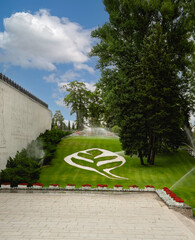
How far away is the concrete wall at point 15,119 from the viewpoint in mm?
19312

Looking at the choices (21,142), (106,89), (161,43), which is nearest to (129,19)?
(161,43)

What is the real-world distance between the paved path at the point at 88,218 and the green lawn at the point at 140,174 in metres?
4.55

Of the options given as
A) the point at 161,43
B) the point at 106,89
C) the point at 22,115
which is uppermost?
the point at 161,43

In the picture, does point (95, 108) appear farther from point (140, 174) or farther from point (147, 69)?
point (140, 174)

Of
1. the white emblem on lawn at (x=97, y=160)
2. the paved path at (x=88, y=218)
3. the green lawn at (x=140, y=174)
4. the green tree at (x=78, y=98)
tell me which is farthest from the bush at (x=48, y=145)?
the green tree at (x=78, y=98)

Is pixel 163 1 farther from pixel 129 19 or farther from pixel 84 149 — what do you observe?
pixel 84 149

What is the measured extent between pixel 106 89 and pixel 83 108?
3691cm

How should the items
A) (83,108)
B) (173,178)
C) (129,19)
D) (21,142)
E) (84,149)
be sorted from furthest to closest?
(83,108) < (84,149) < (129,19) < (21,142) < (173,178)

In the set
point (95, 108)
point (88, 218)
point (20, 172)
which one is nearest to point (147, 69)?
point (20, 172)

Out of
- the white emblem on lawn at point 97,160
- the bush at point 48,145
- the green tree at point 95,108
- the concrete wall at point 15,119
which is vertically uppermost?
the green tree at point 95,108

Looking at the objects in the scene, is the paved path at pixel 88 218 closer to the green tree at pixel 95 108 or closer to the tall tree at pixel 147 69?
the tall tree at pixel 147 69

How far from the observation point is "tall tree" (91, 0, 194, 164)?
25.7 metres

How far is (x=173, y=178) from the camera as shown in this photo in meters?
22.1

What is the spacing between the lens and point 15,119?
21859 millimetres
